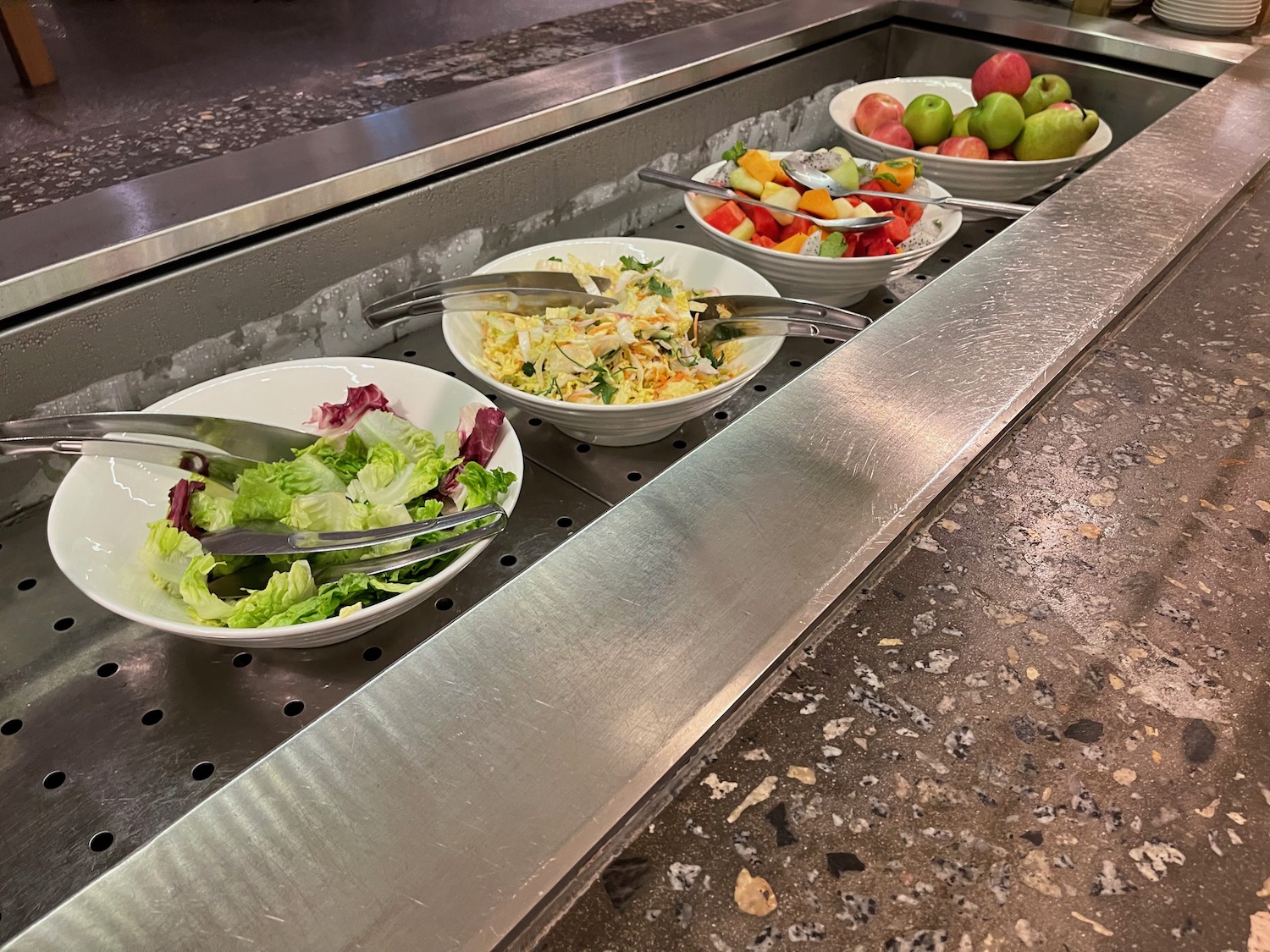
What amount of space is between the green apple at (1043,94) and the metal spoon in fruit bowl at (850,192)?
0.99ft

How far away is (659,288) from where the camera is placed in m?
0.91

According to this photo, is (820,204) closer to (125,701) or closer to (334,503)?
(334,503)

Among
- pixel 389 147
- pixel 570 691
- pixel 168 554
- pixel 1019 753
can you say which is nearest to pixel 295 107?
pixel 389 147

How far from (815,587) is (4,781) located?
0.50 metres

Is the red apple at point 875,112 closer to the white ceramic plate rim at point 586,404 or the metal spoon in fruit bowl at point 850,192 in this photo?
the metal spoon in fruit bowl at point 850,192

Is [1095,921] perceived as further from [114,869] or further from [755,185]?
[755,185]

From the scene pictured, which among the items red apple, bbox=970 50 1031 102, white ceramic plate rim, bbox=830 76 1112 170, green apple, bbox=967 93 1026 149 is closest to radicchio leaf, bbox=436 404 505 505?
white ceramic plate rim, bbox=830 76 1112 170

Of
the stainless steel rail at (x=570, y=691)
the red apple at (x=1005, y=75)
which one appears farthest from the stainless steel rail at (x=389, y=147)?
the stainless steel rail at (x=570, y=691)

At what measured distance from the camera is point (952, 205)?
1.08m

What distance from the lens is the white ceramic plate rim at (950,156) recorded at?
45.8 inches

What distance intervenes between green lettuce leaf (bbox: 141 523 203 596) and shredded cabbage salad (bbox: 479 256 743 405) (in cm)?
29

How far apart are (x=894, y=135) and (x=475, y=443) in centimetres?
86

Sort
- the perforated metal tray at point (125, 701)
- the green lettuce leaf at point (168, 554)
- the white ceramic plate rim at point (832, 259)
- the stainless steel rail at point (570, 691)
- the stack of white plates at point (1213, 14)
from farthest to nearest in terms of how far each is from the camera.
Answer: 1. the stack of white plates at point (1213, 14)
2. the white ceramic plate rim at point (832, 259)
3. the green lettuce leaf at point (168, 554)
4. the perforated metal tray at point (125, 701)
5. the stainless steel rail at point (570, 691)

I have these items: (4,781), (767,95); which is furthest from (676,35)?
(4,781)
